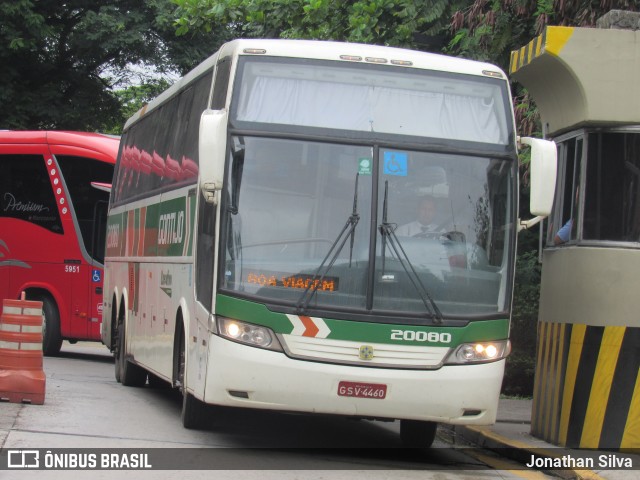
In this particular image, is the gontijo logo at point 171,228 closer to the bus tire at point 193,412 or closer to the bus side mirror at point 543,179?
the bus tire at point 193,412

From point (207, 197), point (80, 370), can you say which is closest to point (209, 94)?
point (207, 197)

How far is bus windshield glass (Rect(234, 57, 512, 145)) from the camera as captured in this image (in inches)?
385

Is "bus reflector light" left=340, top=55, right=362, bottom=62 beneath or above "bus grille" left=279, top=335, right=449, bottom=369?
above

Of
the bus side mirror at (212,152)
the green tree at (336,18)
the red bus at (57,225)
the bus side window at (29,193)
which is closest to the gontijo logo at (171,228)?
the bus side mirror at (212,152)

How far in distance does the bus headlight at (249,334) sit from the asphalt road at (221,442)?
95cm

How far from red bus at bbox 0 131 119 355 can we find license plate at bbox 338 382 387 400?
11184mm

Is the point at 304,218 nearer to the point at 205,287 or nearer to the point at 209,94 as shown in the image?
the point at 205,287

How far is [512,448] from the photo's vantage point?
11.0 m

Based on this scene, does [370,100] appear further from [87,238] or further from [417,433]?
[87,238]

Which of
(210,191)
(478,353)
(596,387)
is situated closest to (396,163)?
(210,191)

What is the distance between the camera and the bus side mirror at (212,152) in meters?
9.42

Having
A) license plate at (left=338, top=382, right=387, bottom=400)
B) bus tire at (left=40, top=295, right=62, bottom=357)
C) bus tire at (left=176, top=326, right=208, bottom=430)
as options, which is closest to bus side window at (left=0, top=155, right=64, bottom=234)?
bus tire at (left=40, top=295, right=62, bottom=357)

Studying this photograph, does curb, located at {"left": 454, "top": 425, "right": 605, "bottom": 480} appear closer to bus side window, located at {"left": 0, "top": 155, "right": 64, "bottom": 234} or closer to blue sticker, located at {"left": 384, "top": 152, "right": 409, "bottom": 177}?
blue sticker, located at {"left": 384, "top": 152, "right": 409, "bottom": 177}

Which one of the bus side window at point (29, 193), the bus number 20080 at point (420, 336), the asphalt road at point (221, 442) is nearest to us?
the asphalt road at point (221, 442)
